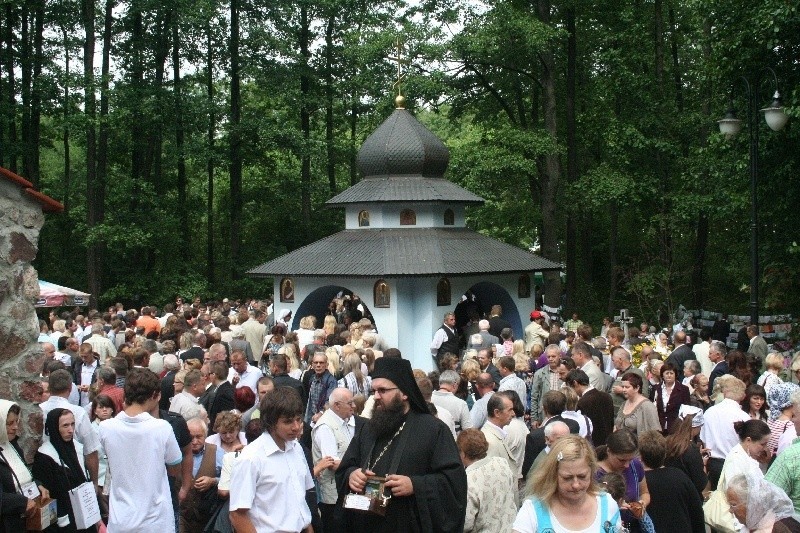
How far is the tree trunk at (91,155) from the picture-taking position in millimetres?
35156

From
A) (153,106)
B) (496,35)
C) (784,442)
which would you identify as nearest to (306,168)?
(153,106)

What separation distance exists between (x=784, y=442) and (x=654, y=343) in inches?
406

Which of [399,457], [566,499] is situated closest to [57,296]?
[399,457]

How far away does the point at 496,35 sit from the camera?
115ft

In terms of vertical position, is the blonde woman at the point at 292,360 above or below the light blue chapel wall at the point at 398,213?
below

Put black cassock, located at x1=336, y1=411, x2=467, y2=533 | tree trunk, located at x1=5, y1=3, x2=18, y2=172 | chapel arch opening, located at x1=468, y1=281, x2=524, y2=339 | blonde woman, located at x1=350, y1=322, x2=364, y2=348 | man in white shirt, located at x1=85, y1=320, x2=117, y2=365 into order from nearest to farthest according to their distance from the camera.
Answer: black cassock, located at x1=336, y1=411, x2=467, y2=533 → man in white shirt, located at x1=85, y1=320, x2=117, y2=365 → blonde woman, located at x1=350, y1=322, x2=364, y2=348 → chapel arch opening, located at x1=468, y1=281, x2=524, y2=339 → tree trunk, located at x1=5, y1=3, x2=18, y2=172

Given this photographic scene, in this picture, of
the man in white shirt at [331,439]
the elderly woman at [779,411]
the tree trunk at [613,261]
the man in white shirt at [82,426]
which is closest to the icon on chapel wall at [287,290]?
the tree trunk at [613,261]

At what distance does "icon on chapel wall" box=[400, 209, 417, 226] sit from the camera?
29.1 m

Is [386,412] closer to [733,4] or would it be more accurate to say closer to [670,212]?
[733,4]

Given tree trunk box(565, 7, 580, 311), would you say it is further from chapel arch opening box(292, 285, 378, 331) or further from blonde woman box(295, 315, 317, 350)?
blonde woman box(295, 315, 317, 350)

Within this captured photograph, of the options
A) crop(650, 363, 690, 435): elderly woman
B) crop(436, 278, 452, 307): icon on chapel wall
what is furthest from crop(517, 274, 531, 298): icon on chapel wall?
crop(650, 363, 690, 435): elderly woman

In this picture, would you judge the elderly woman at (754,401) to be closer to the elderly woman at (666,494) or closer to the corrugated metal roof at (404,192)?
the elderly woman at (666,494)

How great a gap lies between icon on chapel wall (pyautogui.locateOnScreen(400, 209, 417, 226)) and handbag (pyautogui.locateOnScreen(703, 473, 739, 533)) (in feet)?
71.1

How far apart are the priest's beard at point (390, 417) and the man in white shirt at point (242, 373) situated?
665 centimetres
